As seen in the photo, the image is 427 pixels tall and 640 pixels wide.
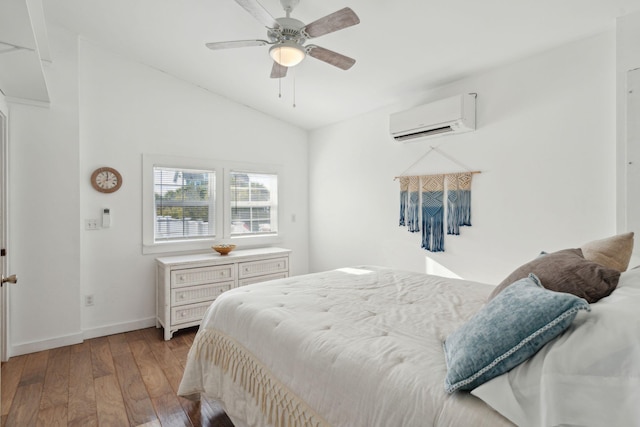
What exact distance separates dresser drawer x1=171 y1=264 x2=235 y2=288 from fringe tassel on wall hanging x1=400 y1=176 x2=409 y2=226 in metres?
1.98

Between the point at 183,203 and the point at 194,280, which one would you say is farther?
the point at 183,203

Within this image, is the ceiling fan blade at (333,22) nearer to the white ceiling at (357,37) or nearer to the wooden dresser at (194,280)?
the white ceiling at (357,37)

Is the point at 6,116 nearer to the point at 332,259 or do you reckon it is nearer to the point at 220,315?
the point at 220,315

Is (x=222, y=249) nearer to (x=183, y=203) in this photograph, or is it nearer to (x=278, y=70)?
(x=183, y=203)

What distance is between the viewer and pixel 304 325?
4.90 feet

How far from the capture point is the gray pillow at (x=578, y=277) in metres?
1.16

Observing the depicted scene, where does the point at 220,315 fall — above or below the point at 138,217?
below

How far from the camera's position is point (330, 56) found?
7.98ft

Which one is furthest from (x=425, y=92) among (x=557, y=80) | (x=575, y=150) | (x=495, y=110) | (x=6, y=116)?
(x=6, y=116)

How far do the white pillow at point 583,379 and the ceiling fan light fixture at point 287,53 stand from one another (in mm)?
2174

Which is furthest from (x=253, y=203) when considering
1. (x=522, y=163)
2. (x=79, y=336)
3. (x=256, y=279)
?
(x=522, y=163)

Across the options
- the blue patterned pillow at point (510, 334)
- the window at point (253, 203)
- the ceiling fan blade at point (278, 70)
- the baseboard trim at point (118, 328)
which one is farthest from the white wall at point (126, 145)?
the blue patterned pillow at point (510, 334)

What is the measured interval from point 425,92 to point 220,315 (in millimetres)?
2870

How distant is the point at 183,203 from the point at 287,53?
236 centimetres
